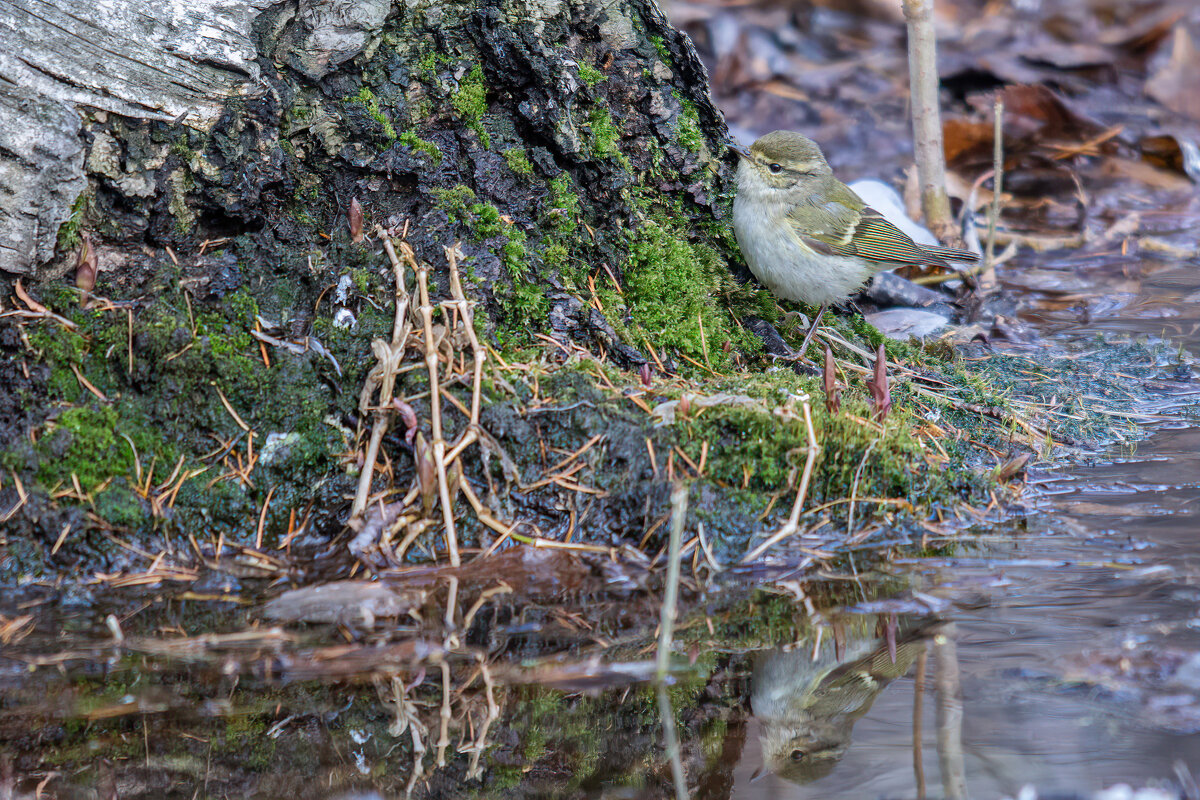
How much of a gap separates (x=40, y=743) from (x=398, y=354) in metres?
1.72

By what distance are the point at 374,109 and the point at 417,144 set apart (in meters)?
0.22

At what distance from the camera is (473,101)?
14.2 feet

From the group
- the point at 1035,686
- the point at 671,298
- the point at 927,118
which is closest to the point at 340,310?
the point at 671,298

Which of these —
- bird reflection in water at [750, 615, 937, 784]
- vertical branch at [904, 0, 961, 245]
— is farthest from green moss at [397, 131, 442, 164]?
vertical branch at [904, 0, 961, 245]

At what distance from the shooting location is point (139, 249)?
3.94 meters

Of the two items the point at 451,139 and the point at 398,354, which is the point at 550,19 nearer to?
the point at 451,139

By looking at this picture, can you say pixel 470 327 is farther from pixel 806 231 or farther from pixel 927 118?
pixel 927 118

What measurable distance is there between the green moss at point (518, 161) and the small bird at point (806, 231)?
1133 mm

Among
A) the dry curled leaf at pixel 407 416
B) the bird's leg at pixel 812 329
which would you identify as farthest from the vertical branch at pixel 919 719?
the bird's leg at pixel 812 329

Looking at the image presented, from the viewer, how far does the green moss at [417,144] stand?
421 centimetres

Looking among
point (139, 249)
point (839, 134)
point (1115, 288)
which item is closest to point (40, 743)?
point (139, 249)

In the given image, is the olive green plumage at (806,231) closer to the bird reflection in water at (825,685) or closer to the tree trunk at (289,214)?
the tree trunk at (289,214)

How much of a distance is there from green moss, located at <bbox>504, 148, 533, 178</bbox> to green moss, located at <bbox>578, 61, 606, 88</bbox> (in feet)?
1.40

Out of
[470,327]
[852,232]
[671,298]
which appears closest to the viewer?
[470,327]
